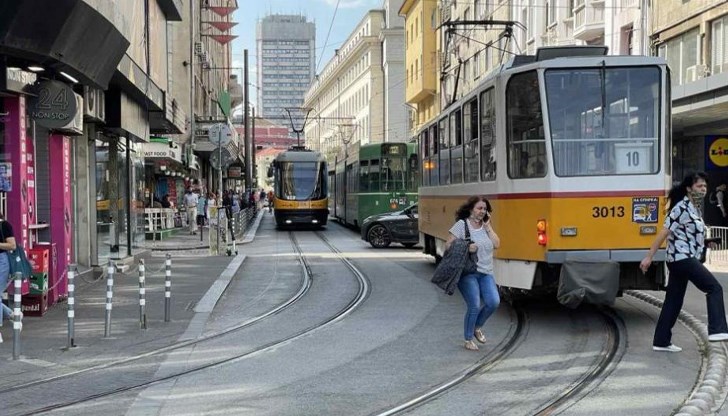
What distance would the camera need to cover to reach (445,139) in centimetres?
1424

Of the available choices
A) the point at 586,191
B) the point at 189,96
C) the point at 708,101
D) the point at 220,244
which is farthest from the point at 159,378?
the point at 189,96

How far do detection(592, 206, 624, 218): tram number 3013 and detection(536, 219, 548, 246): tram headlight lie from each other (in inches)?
24.5

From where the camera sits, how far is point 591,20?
28.8m

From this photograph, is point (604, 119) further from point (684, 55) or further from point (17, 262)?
point (684, 55)

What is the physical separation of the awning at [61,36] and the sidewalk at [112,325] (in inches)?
137

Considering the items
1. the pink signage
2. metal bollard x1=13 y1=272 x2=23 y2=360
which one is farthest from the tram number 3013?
the pink signage

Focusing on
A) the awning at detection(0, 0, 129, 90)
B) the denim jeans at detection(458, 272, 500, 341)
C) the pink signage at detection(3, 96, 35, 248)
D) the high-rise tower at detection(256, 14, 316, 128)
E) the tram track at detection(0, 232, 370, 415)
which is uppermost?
the high-rise tower at detection(256, 14, 316, 128)

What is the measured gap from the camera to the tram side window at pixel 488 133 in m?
10.7

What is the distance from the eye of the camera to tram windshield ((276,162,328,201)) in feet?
113

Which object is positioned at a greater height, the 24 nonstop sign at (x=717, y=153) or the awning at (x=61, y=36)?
the awning at (x=61, y=36)

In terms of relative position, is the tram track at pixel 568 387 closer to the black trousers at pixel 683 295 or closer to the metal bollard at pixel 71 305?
the black trousers at pixel 683 295

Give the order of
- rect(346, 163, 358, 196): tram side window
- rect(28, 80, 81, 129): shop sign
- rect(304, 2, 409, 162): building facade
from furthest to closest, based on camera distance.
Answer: rect(304, 2, 409, 162): building facade < rect(346, 163, 358, 196): tram side window < rect(28, 80, 81, 129): shop sign

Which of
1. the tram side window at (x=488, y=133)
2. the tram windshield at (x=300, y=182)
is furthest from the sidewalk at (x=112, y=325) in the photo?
the tram windshield at (x=300, y=182)

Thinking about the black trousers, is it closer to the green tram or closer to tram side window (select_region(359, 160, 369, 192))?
the green tram
